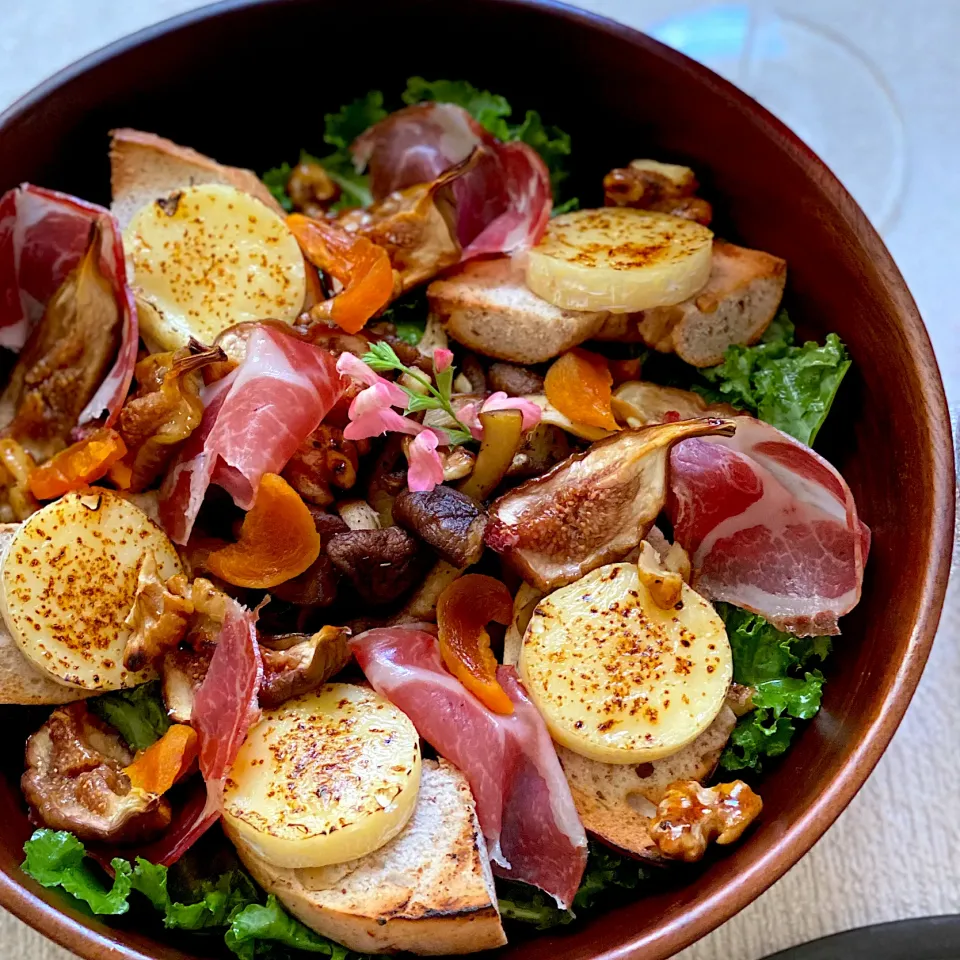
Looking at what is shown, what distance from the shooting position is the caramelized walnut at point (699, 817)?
6.84 feet

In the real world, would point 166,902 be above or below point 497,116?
below

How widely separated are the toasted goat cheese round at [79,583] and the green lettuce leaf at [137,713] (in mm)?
64

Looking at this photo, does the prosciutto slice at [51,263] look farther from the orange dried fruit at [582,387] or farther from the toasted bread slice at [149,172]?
the orange dried fruit at [582,387]

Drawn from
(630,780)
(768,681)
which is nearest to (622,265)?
(768,681)

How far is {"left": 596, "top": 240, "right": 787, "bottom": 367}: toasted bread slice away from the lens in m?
2.53

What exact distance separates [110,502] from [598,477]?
3.29 ft

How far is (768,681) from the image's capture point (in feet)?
7.64

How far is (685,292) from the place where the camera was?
2.50 metres

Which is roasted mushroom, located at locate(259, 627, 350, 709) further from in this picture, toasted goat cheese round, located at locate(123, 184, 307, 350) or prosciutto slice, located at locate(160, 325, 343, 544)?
toasted goat cheese round, located at locate(123, 184, 307, 350)

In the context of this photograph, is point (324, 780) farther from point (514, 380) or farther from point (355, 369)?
point (514, 380)

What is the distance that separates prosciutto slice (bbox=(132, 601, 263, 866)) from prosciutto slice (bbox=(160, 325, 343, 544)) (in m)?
0.26

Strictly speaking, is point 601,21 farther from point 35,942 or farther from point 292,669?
point 35,942

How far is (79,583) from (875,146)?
282 centimetres

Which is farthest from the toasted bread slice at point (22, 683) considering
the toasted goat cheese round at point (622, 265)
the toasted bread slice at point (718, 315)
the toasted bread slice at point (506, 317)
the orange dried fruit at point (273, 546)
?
the toasted bread slice at point (718, 315)
